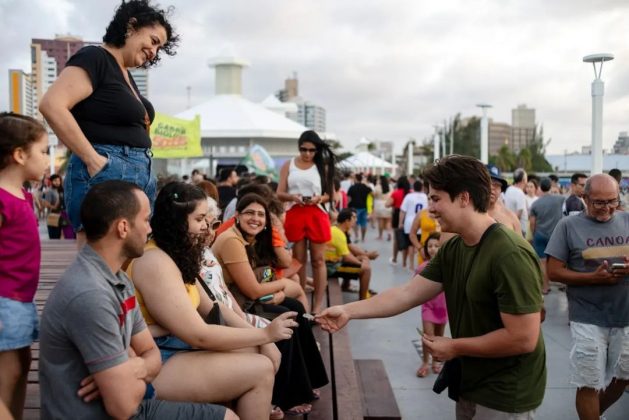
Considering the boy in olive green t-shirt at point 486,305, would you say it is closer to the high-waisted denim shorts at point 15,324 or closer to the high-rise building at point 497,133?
the high-waisted denim shorts at point 15,324

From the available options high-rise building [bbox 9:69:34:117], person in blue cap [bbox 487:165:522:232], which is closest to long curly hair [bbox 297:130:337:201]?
person in blue cap [bbox 487:165:522:232]

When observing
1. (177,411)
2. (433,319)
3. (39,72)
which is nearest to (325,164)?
(433,319)

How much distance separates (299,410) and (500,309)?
159 cm

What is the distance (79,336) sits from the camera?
2121 mm

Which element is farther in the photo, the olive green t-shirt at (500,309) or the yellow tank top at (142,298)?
the yellow tank top at (142,298)

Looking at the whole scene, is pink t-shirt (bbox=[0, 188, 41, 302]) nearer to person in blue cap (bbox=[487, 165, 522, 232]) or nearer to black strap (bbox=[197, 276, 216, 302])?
black strap (bbox=[197, 276, 216, 302])

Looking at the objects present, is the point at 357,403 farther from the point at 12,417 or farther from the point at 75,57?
the point at 75,57

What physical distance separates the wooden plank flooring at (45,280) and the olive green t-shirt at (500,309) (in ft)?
6.70

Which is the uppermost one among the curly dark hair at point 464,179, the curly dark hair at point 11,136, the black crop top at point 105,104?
the black crop top at point 105,104

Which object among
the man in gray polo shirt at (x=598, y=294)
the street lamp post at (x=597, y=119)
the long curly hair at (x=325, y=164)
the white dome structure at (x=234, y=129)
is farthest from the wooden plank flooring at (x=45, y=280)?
the white dome structure at (x=234, y=129)

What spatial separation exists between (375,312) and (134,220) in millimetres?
1405

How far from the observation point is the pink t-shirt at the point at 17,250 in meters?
2.52

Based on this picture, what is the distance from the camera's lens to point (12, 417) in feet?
8.23

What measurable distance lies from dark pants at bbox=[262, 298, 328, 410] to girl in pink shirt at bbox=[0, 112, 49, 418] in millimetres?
1481
